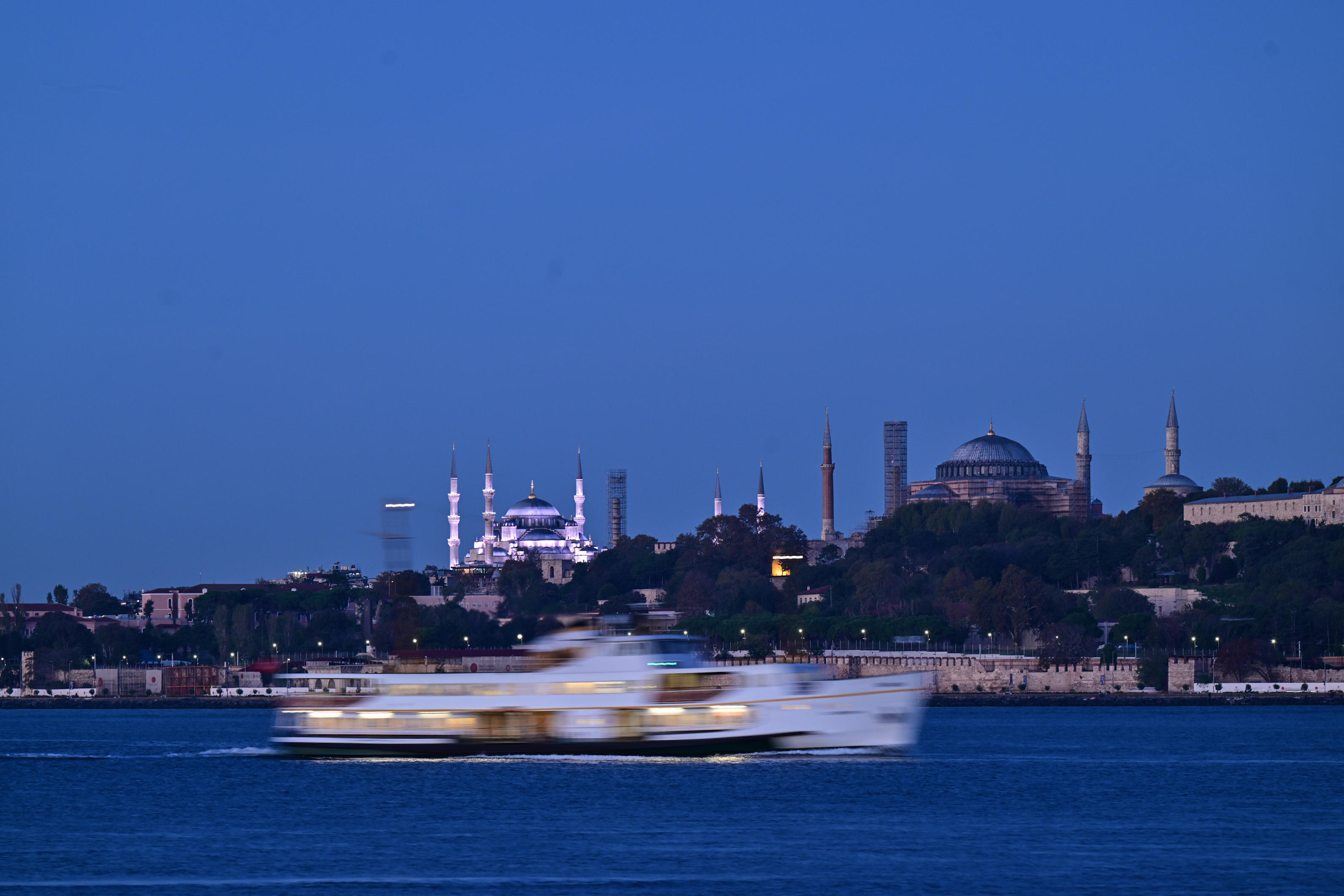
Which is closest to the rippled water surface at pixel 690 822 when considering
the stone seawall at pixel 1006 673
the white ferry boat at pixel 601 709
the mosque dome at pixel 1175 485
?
the white ferry boat at pixel 601 709

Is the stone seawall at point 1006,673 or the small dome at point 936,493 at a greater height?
the small dome at point 936,493

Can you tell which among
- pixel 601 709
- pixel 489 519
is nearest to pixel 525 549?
pixel 489 519

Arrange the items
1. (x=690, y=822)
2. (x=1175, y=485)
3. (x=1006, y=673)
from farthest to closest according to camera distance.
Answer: (x=1175, y=485)
(x=1006, y=673)
(x=690, y=822)

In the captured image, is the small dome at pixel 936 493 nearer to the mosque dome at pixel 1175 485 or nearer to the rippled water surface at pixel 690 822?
the mosque dome at pixel 1175 485

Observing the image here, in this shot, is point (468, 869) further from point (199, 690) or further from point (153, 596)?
point (153, 596)

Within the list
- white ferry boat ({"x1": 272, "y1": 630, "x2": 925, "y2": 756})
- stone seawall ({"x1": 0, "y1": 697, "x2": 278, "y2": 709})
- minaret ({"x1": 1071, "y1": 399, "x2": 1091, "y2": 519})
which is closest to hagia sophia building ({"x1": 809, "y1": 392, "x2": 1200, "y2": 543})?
minaret ({"x1": 1071, "y1": 399, "x2": 1091, "y2": 519})

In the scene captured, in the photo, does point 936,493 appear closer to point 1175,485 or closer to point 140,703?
point 1175,485
